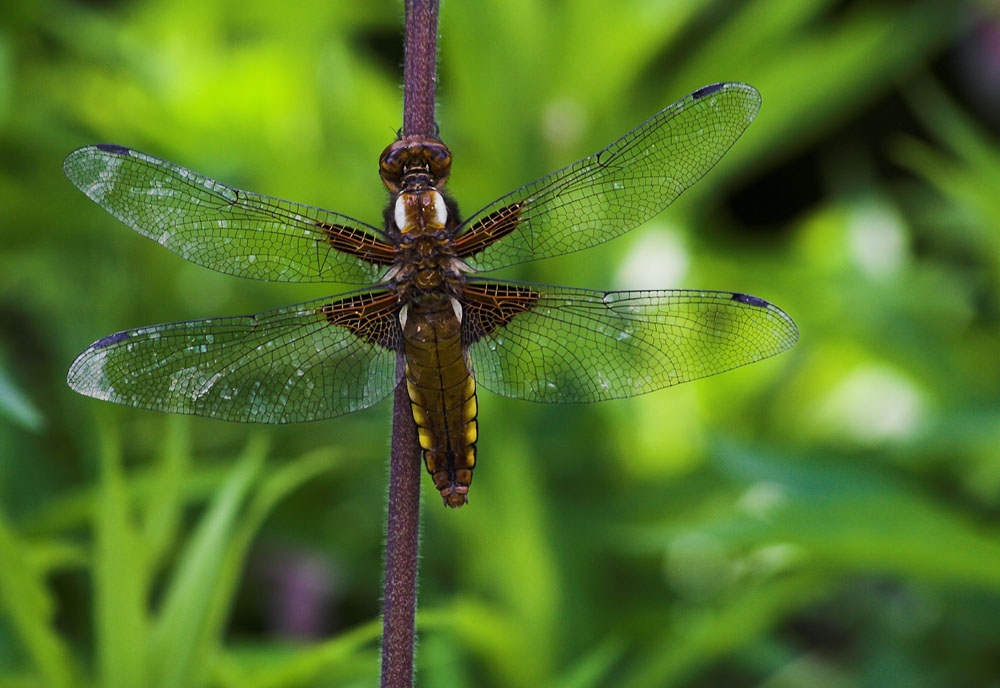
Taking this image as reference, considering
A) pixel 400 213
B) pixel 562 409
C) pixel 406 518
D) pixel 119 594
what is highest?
pixel 562 409

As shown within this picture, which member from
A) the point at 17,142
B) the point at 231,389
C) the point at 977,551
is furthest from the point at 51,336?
the point at 977,551

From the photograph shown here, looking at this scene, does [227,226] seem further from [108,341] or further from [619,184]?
[619,184]

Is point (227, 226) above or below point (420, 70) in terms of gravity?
above

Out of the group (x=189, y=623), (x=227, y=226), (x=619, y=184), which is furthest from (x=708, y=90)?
(x=189, y=623)

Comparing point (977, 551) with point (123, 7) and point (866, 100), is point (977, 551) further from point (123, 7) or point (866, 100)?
point (123, 7)

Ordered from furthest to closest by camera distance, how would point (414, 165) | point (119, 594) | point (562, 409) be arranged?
point (562, 409) < point (119, 594) < point (414, 165)

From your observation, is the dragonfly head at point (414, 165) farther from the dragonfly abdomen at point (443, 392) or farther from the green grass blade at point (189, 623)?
the green grass blade at point (189, 623)

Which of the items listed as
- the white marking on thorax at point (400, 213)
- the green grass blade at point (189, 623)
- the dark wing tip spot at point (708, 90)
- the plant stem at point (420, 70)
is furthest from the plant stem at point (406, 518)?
the green grass blade at point (189, 623)
